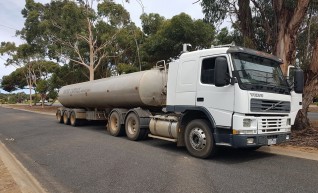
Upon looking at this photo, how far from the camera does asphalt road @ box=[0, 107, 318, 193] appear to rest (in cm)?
621

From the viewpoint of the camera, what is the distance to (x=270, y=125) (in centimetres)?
835

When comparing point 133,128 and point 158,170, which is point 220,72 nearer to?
point 158,170

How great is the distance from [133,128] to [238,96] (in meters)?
5.79

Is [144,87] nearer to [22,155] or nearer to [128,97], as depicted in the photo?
[128,97]

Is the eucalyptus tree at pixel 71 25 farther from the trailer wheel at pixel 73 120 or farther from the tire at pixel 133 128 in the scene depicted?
the tire at pixel 133 128

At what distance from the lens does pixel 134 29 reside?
34.2 m

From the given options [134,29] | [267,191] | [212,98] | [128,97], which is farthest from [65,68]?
[267,191]

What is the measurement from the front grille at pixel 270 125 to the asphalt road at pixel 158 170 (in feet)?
2.72

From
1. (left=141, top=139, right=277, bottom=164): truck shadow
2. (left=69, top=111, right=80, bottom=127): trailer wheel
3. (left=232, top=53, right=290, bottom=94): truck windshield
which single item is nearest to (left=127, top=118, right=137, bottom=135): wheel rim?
(left=141, top=139, right=277, bottom=164): truck shadow

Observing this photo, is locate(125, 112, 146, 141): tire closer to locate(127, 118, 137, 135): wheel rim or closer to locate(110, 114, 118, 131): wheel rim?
locate(127, 118, 137, 135): wheel rim

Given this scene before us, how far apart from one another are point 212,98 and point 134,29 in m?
26.9

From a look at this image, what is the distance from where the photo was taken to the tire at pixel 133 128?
1202cm

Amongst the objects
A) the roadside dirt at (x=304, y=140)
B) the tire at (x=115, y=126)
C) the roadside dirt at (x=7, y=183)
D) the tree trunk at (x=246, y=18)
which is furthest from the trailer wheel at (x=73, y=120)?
the roadside dirt at (x=304, y=140)

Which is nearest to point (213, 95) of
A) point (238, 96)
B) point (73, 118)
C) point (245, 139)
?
point (238, 96)
